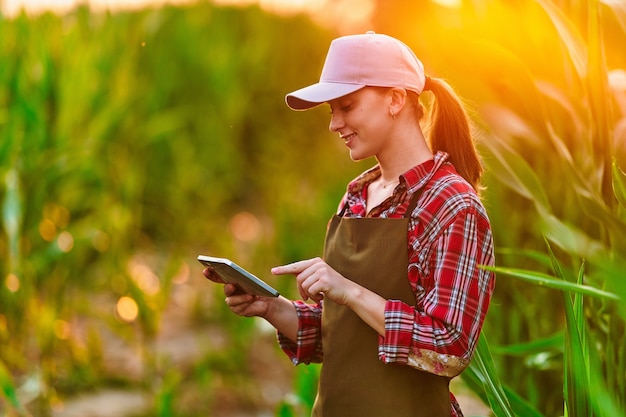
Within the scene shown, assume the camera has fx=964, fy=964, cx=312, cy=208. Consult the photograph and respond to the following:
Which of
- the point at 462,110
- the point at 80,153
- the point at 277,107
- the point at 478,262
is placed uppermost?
the point at 462,110

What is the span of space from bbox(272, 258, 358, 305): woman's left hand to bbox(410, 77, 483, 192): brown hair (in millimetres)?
289

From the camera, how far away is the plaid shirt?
1.32 m

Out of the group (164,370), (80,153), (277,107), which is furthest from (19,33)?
(277,107)

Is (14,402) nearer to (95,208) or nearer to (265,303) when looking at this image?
(265,303)

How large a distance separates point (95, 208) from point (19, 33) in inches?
26.4

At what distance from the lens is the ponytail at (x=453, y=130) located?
1492 millimetres

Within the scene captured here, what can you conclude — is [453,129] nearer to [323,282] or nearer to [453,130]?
[453,130]

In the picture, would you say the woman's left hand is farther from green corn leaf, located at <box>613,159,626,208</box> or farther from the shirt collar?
green corn leaf, located at <box>613,159,626,208</box>

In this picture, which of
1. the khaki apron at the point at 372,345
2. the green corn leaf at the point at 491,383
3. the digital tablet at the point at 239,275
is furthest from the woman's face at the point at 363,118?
the green corn leaf at the point at 491,383

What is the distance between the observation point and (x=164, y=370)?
3.21 meters

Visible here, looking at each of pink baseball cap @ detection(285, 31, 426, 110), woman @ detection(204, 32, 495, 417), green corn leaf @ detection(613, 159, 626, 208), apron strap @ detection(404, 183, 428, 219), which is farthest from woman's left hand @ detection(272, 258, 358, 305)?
green corn leaf @ detection(613, 159, 626, 208)

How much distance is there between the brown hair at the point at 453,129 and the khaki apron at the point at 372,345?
0.13 metres

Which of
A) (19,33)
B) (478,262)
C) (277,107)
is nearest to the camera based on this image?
(478,262)

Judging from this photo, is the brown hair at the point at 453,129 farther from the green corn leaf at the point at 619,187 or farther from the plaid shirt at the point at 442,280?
the green corn leaf at the point at 619,187
